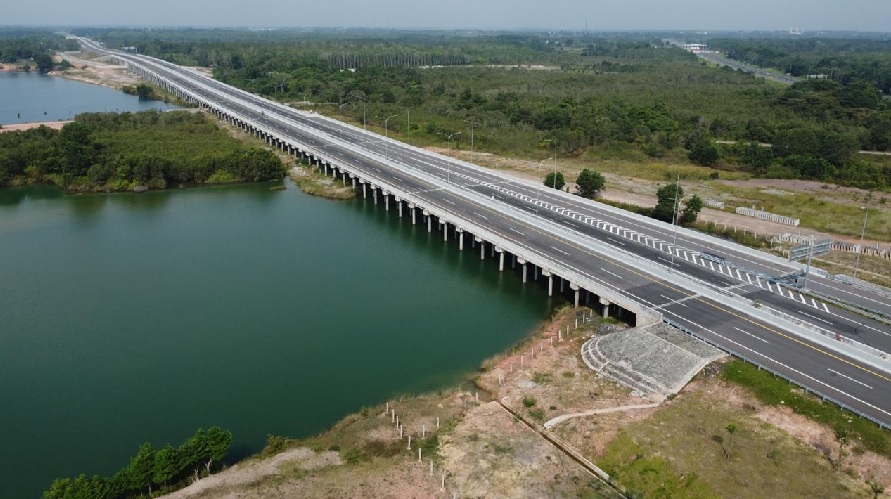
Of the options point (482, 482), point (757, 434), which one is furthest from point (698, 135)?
point (482, 482)

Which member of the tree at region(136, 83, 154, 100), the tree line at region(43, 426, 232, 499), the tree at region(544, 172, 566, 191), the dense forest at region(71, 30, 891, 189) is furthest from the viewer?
the tree at region(136, 83, 154, 100)

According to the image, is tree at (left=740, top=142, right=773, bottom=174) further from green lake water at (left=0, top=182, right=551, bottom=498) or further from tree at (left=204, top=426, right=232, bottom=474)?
tree at (left=204, top=426, right=232, bottom=474)

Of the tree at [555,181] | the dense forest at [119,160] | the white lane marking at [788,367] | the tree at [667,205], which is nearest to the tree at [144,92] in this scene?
the dense forest at [119,160]

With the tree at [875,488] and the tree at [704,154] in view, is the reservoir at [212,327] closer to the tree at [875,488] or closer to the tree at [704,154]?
the tree at [875,488]

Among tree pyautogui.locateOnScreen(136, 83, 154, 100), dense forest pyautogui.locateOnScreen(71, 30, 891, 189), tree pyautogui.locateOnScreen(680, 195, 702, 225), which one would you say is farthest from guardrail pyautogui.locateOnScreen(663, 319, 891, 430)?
tree pyautogui.locateOnScreen(136, 83, 154, 100)

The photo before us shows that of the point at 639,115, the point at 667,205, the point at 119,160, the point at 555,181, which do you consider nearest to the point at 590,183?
the point at 555,181

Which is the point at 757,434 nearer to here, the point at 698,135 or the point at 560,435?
the point at 560,435
